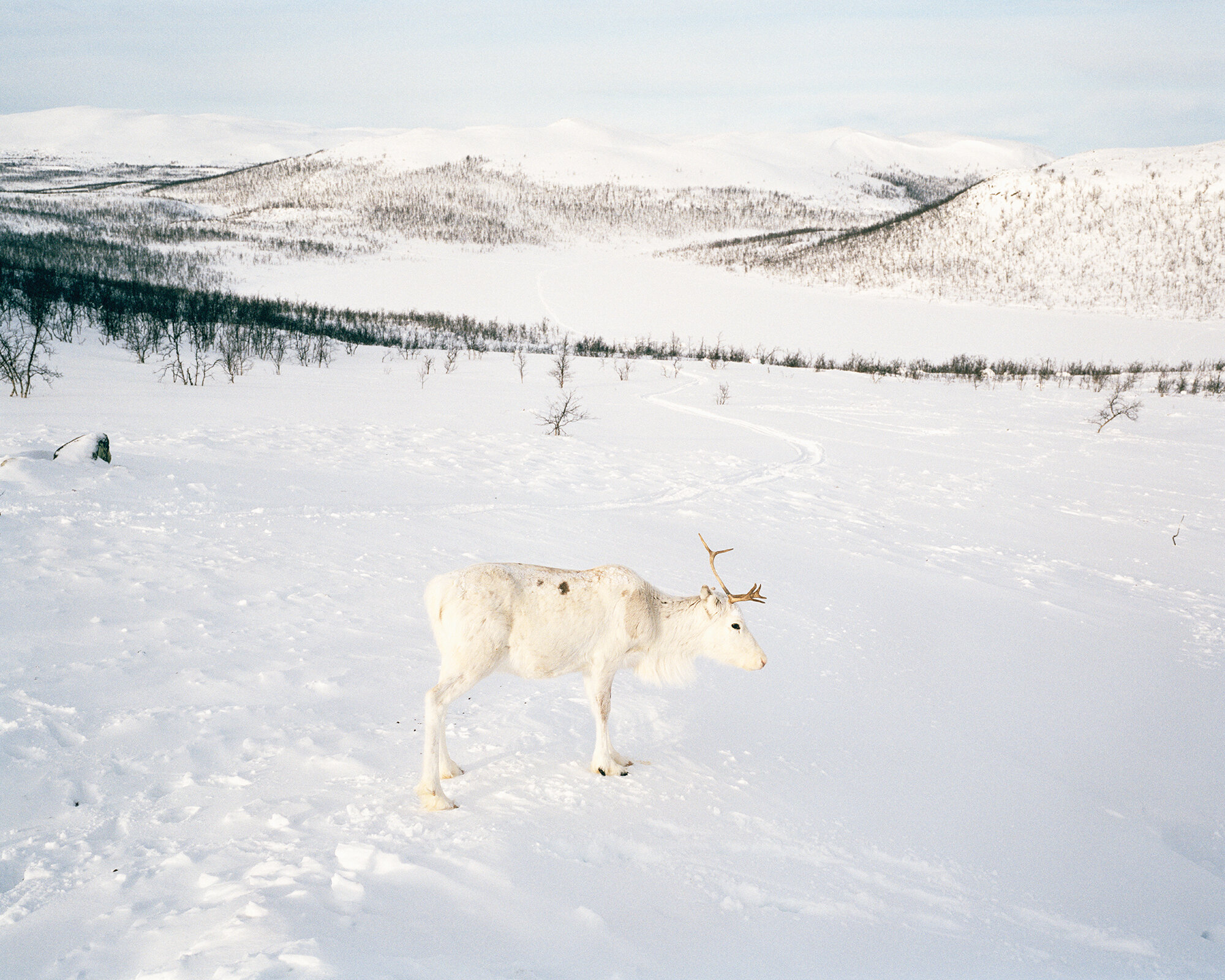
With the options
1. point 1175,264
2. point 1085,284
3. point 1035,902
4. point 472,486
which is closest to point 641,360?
point 472,486

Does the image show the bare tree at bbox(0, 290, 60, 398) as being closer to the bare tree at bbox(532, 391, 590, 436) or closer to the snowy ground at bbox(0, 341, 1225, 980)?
the snowy ground at bbox(0, 341, 1225, 980)

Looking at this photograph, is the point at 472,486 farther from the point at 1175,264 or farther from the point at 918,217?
the point at 918,217

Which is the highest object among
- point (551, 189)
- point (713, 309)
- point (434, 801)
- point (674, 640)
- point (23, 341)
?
point (551, 189)

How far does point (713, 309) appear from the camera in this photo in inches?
1721

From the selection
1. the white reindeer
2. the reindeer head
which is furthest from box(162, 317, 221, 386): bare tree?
the reindeer head

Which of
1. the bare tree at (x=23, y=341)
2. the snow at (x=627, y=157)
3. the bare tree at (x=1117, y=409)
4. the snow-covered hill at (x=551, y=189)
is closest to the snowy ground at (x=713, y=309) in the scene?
the bare tree at (x=1117, y=409)

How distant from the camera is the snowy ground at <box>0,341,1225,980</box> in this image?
3053mm

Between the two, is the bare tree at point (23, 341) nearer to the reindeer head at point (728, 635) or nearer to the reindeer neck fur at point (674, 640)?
the reindeer neck fur at point (674, 640)

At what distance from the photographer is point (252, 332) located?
81.0 ft

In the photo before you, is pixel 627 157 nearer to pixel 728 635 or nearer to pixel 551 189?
pixel 551 189

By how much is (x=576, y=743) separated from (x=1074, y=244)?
53.5 m

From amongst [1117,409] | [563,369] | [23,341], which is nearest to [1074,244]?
[1117,409]

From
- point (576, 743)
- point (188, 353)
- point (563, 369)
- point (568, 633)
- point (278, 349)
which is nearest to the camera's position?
point (568, 633)

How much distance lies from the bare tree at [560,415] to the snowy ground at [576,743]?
357 centimetres
